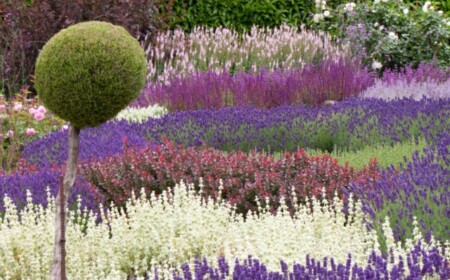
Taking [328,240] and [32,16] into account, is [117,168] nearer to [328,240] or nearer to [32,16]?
[328,240]

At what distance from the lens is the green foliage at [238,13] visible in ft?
47.6

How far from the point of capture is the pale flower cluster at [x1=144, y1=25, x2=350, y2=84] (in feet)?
39.6

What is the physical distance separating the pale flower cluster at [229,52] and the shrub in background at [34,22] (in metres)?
0.68

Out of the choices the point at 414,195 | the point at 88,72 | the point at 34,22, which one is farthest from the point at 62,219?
the point at 34,22

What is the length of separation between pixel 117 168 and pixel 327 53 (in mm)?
6439

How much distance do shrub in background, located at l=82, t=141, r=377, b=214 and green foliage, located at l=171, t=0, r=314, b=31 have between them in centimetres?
841

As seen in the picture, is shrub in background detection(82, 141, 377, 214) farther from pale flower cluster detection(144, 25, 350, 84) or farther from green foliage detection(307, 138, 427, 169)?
pale flower cluster detection(144, 25, 350, 84)

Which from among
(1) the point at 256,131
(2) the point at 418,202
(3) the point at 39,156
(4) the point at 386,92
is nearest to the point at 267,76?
(4) the point at 386,92

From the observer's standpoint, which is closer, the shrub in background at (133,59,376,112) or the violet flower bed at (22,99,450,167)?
the violet flower bed at (22,99,450,167)

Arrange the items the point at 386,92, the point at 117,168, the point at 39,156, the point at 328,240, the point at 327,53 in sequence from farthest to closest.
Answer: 1. the point at 327,53
2. the point at 386,92
3. the point at 39,156
4. the point at 117,168
5. the point at 328,240

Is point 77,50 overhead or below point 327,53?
overhead

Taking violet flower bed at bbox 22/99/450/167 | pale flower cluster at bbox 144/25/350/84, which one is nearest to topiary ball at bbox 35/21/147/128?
violet flower bed at bbox 22/99/450/167

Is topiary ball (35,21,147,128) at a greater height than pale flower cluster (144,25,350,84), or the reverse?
topiary ball (35,21,147,128)

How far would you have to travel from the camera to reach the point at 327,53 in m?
11.9
